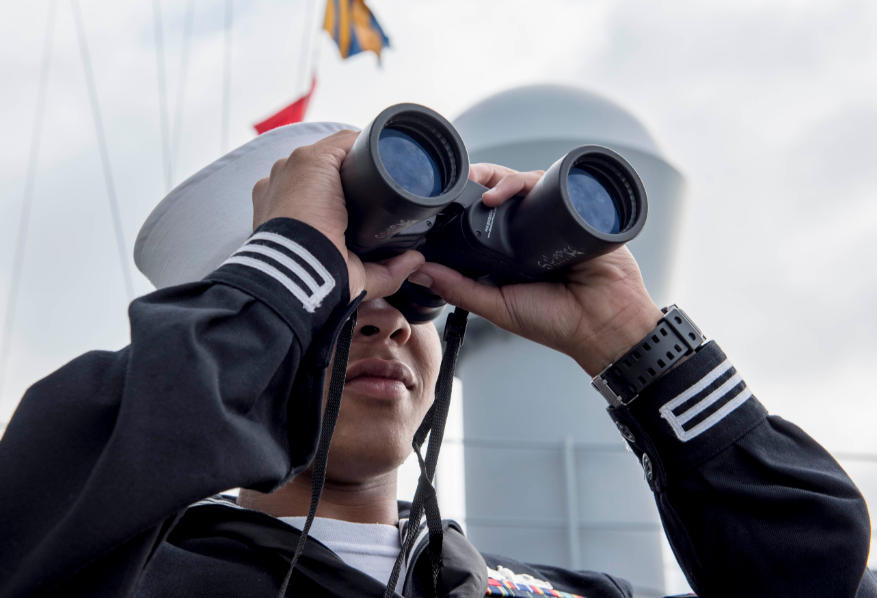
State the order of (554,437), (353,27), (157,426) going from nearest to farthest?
(157,426), (554,437), (353,27)

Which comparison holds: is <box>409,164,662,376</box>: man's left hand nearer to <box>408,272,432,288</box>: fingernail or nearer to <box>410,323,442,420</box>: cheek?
<box>408,272,432,288</box>: fingernail

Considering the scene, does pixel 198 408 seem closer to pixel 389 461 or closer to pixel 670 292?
pixel 389 461

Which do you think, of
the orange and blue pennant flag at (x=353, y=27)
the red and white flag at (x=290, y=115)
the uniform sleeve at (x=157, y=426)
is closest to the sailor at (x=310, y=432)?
the uniform sleeve at (x=157, y=426)

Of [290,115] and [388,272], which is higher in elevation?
[290,115]

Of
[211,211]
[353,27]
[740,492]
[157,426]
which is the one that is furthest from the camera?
[353,27]

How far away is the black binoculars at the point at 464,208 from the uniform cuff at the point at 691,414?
0.69 ft

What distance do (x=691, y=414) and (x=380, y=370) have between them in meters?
0.50

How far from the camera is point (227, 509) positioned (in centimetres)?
102

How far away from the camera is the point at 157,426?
652 millimetres

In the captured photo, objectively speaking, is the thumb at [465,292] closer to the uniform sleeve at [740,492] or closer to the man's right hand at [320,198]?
the man's right hand at [320,198]

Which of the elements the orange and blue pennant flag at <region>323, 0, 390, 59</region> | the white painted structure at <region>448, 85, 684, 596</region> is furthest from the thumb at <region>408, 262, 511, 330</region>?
the orange and blue pennant flag at <region>323, 0, 390, 59</region>

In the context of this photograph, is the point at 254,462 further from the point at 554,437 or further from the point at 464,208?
the point at 554,437

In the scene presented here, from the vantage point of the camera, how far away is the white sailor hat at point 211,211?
115 cm

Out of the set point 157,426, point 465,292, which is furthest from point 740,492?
point 157,426
